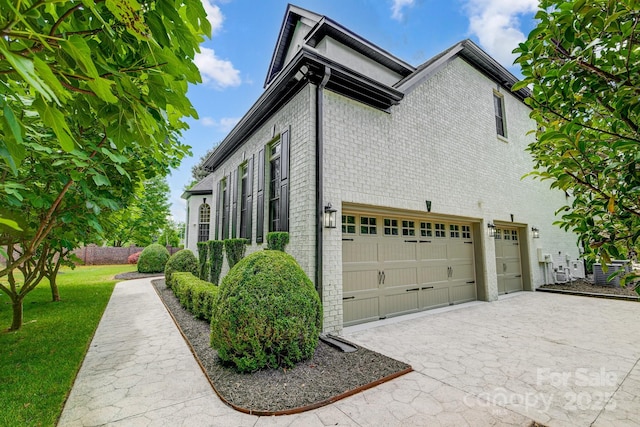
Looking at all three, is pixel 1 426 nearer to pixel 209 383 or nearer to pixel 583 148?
pixel 209 383

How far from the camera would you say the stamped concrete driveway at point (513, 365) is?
9.27 ft

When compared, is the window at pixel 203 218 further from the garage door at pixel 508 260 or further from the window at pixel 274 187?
the garage door at pixel 508 260

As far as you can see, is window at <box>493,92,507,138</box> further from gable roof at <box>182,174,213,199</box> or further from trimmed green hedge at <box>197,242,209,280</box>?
gable roof at <box>182,174,213,199</box>

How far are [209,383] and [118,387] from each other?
1.07 meters

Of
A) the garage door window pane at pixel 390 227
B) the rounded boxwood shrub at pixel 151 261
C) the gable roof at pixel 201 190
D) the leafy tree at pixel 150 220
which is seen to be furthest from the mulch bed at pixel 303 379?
the leafy tree at pixel 150 220

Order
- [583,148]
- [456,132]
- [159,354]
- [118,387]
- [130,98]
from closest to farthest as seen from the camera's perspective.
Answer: [130,98], [583,148], [118,387], [159,354], [456,132]

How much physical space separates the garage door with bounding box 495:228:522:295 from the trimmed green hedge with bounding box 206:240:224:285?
907cm

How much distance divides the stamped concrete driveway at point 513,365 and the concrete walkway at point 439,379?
0.01 meters

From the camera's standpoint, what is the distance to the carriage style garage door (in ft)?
19.3

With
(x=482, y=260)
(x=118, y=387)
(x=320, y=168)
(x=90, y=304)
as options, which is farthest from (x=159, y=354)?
(x=482, y=260)

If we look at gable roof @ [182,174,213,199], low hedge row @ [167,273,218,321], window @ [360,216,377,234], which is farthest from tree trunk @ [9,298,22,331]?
gable roof @ [182,174,213,199]

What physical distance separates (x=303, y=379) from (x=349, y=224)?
10.5 ft

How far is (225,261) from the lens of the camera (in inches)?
357

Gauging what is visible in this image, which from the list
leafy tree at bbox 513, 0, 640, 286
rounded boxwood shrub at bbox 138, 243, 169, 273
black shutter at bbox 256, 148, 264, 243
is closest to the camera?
leafy tree at bbox 513, 0, 640, 286
